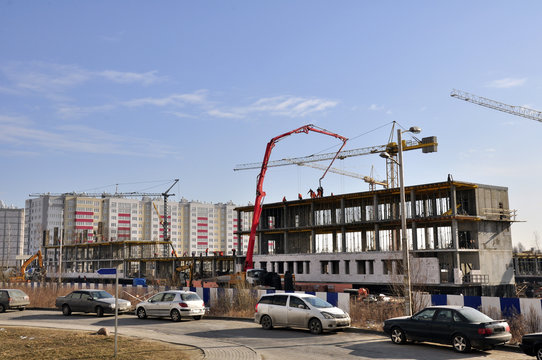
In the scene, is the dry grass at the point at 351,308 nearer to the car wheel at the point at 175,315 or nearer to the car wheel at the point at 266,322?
the car wheel at the point at 175,315

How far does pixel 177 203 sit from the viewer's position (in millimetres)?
194750

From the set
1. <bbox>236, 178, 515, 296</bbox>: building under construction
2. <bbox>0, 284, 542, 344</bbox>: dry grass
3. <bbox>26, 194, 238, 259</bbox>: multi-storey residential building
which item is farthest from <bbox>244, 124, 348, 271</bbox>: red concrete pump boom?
<bbox>26, 194, 238, 259</bbox>: multi-storey residential building

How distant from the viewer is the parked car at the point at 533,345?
1427cm

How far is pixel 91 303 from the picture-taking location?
91.2 feet

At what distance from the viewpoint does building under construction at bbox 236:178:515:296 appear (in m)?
53.1

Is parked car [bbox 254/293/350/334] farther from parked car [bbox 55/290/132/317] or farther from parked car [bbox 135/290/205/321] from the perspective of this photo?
parked car [bbox 55/290/132/317]

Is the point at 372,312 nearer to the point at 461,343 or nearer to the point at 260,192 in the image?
the point at 461,343

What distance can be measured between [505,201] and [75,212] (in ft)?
491

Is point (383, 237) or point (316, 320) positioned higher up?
point (383, 237)

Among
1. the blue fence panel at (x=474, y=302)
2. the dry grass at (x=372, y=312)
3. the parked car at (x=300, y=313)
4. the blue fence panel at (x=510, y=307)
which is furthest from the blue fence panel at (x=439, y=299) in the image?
the parked car at (x=300, y=313)

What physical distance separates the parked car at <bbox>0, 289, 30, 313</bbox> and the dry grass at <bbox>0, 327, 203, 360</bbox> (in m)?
11.9

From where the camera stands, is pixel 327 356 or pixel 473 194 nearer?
pixel 327 356

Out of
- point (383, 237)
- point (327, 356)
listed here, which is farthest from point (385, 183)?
point (327, 356)

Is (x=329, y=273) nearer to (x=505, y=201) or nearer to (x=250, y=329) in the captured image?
(x=505, y=201)
